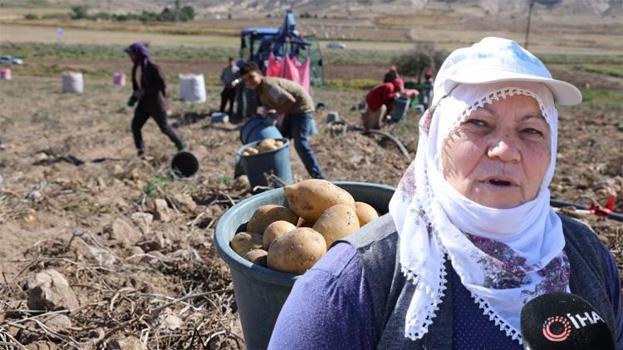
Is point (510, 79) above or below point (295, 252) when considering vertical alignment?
above

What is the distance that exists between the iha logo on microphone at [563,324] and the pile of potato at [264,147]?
15.3 ft

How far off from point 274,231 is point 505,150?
1.24 meters

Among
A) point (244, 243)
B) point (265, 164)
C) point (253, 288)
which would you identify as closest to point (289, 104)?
point (265, 164)

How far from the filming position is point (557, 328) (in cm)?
98

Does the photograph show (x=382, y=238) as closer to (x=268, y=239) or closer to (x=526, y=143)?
(x=526, y=143)

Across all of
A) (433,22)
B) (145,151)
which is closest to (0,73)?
(145,151)

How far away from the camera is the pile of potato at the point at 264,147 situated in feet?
18.5

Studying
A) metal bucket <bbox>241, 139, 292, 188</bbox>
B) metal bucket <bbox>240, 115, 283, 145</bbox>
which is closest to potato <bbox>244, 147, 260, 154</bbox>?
metal bucket <bbox>241, 139, 292, 188</bbox>

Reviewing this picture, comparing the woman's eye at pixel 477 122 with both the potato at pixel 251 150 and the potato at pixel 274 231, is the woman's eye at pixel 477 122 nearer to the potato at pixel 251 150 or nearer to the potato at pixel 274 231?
the potato at pixel 274 231

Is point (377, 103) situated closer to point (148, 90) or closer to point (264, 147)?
point (148, 90)

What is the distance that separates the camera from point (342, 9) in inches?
5659

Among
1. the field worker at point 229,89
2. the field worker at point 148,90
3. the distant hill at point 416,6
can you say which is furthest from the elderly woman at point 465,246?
the distant hill at point 416,6

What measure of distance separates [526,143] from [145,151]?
292 inches

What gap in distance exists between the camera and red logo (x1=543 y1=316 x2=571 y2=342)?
38.0 inches
